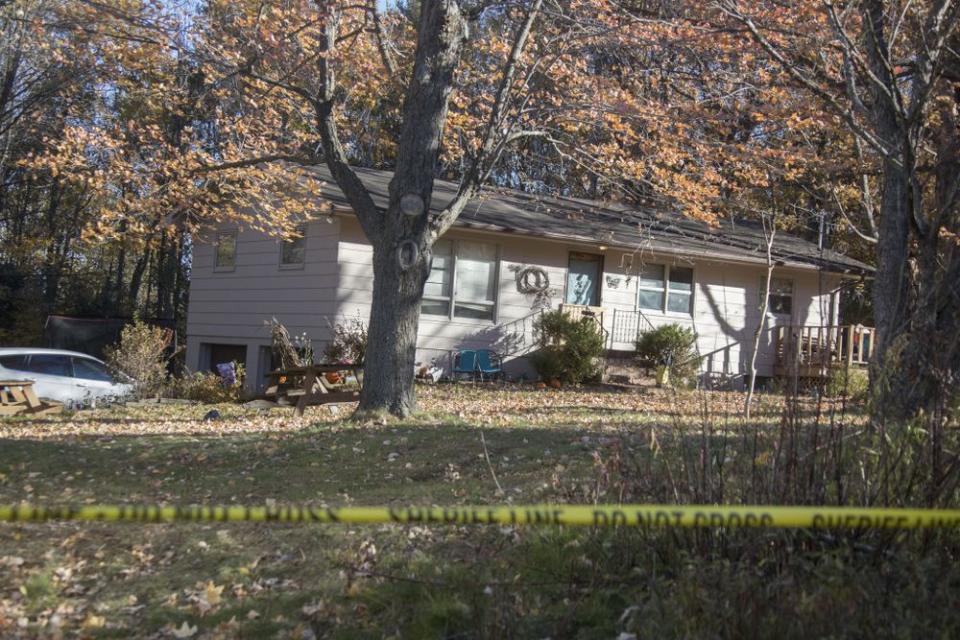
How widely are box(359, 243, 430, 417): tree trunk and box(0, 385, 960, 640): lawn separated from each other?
2808mm

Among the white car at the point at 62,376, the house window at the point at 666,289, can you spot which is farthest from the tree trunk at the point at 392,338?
the house window at the point at 666,289

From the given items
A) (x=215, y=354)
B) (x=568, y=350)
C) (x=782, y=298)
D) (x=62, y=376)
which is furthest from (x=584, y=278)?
(x=62, y=376)

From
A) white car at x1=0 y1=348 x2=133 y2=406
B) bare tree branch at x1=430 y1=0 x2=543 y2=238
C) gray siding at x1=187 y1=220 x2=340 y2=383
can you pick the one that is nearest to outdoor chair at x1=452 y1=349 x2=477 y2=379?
gray siding at x1=187 y1=220 x2=340 y2=383

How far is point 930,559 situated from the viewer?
13.0 feet

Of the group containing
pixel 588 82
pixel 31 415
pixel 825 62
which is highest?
pixel 588 82

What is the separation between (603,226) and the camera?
2088 centimetres

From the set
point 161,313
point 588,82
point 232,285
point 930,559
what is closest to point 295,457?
point 930,559

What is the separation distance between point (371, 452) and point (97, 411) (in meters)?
7.54

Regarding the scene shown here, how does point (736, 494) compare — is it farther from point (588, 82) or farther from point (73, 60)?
point (73, 60)

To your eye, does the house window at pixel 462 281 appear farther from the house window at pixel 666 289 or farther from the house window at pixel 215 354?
the house window at pixel 215 354

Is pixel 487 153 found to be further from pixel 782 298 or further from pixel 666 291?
pixel 782 298

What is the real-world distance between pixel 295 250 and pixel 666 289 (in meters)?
8.44

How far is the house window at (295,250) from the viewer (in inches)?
757

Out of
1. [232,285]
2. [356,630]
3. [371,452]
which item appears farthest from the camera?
[232,285]
